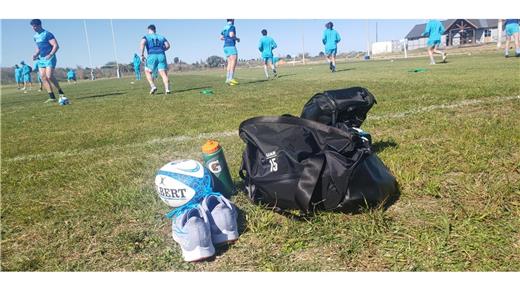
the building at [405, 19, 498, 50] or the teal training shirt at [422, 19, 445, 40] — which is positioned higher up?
the building at [405, 19, 498, 50]

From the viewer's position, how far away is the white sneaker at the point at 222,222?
6.97 ft

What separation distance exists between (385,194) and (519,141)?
1.98 metres

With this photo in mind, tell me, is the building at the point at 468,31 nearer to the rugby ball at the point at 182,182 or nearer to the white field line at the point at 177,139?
the white field line at the point at 177,139

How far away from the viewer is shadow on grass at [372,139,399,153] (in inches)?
144

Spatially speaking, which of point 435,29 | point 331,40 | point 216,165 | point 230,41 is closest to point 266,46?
point 331,40

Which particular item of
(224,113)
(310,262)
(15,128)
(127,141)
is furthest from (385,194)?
(15,128)

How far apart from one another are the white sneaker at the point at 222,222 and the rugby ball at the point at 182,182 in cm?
20

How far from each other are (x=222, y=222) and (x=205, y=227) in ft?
0.42

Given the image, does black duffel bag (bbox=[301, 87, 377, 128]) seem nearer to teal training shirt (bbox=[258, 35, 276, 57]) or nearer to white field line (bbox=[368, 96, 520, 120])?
white field line (bbox=[368, 96, 520, 120])

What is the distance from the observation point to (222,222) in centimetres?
213

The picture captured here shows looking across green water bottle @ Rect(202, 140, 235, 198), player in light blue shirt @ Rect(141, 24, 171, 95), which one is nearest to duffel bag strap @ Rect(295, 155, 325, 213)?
green water bottle @ Rect(202, 140, 235, 198)


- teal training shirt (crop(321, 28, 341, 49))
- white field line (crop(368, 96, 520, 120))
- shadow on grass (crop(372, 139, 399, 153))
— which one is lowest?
shadow on grass (crop(372, 139, 399, 153))

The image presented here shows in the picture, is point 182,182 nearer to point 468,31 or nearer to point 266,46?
point 266,46

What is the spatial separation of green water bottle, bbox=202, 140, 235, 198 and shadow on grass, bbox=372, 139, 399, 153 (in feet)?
5.51
